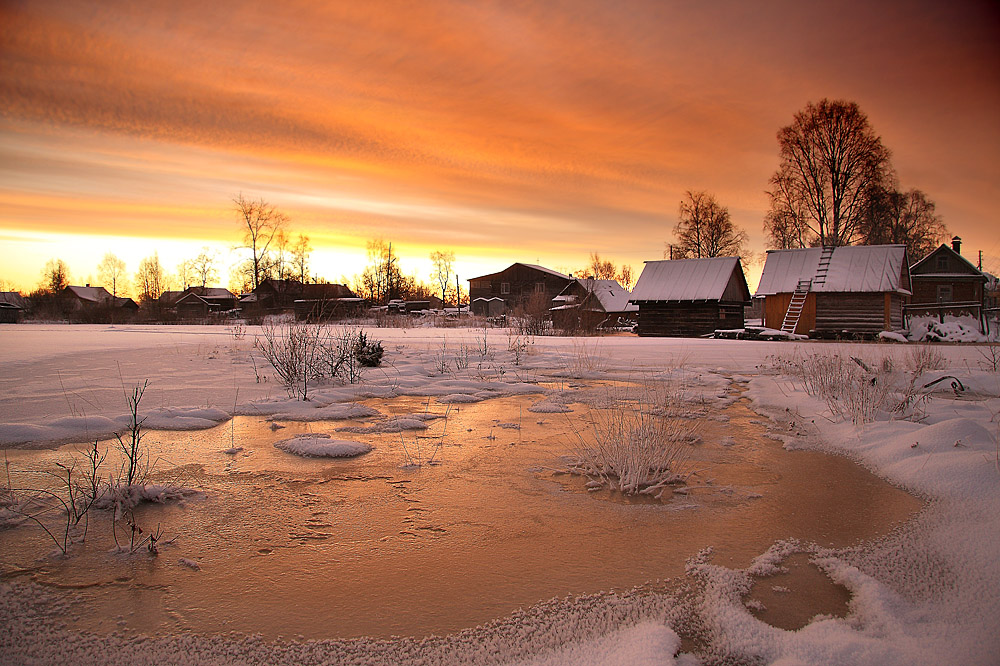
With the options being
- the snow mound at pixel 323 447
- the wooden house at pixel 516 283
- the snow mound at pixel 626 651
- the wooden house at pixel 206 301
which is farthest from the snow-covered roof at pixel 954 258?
the wooden house at pixel 206 301

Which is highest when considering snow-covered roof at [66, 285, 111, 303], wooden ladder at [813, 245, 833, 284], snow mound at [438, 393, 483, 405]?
snow-covered roof at [66, 285, 111, 303]

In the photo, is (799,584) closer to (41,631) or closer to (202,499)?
(41,631)

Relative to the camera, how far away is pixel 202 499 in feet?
12.6

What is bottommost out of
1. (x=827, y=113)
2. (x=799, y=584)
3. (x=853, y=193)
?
(x=799, y=584)

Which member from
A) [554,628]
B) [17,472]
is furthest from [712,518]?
[17,472]

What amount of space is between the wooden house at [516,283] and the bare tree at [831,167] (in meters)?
22.7

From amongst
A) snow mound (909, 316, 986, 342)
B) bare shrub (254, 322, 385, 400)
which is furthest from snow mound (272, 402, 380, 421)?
snow mound (909, 316, 986, 342)

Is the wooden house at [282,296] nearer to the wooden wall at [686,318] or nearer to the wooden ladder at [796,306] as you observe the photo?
the wooden wall at [686,318]

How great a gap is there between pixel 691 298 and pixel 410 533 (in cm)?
2496

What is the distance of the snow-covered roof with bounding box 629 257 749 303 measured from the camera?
2616 centimetres

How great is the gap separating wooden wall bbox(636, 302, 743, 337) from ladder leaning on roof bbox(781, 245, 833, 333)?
2.72m

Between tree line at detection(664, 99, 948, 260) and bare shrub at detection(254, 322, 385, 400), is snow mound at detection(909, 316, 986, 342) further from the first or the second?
bare shrub at detection(254, 322, 385, 400)

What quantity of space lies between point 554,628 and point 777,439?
14.0 ft

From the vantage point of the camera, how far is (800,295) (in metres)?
24.5
